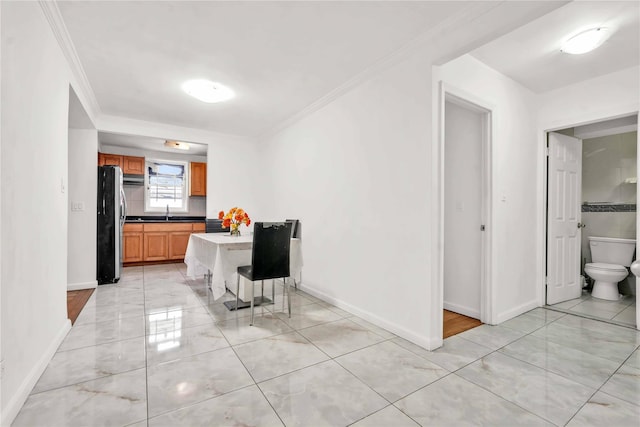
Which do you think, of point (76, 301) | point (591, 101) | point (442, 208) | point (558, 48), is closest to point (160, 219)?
point (76, 301)

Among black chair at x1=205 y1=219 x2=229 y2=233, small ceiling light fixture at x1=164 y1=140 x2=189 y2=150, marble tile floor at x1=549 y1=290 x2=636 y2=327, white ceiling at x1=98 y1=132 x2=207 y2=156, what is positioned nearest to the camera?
marble tile floor at x1=549 y1=290 x2=636 y2=327

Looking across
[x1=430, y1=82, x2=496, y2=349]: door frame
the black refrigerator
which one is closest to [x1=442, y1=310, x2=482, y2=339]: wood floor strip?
[x1=430, y1=82, x2=496, y2=349]: door frame

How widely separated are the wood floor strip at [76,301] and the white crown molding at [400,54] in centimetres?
343

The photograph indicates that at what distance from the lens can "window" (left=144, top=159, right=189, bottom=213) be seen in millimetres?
6621

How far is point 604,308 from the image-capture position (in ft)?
10.8

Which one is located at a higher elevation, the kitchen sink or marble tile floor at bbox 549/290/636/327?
the kitchen sink

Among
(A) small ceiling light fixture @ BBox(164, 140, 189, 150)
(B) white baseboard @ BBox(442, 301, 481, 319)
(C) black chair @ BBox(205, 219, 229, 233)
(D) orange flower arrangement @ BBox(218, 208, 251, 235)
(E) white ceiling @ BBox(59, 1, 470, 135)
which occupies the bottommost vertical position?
(B) white baseboard @ BBox(442, 301, 481, 319)

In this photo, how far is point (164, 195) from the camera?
22.3 feet

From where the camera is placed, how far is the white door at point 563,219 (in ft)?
11.2

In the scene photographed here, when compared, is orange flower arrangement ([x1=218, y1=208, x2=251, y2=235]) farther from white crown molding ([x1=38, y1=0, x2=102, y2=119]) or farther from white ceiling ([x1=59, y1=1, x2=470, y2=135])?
white crown molding ([x1=38, y1=0, x2=102, y2=119])

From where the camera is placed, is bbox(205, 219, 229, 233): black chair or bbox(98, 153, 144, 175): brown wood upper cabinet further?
bbox(98, 153, 144, 175): brown wood upper cabinet

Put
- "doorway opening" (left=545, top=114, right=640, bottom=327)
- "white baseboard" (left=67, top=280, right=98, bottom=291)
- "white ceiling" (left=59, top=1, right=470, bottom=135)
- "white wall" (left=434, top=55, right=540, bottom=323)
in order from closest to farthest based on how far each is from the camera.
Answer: "white ceiling" (left=59, top=1, right=470, bottom=135) < "white wall" (left=434, top=55, right=540, bottom=323) < "doorway opening" (left=545, top=114, right=640, bottom=327) < "white baseboard" (left=67, top=280, right=98, bottom=291)

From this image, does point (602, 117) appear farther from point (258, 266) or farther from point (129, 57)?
point (129, 57)

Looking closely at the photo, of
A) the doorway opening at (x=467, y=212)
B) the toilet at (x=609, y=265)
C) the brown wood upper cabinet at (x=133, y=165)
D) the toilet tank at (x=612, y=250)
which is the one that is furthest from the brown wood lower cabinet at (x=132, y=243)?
the toilet tank at (x=612, y=250)
